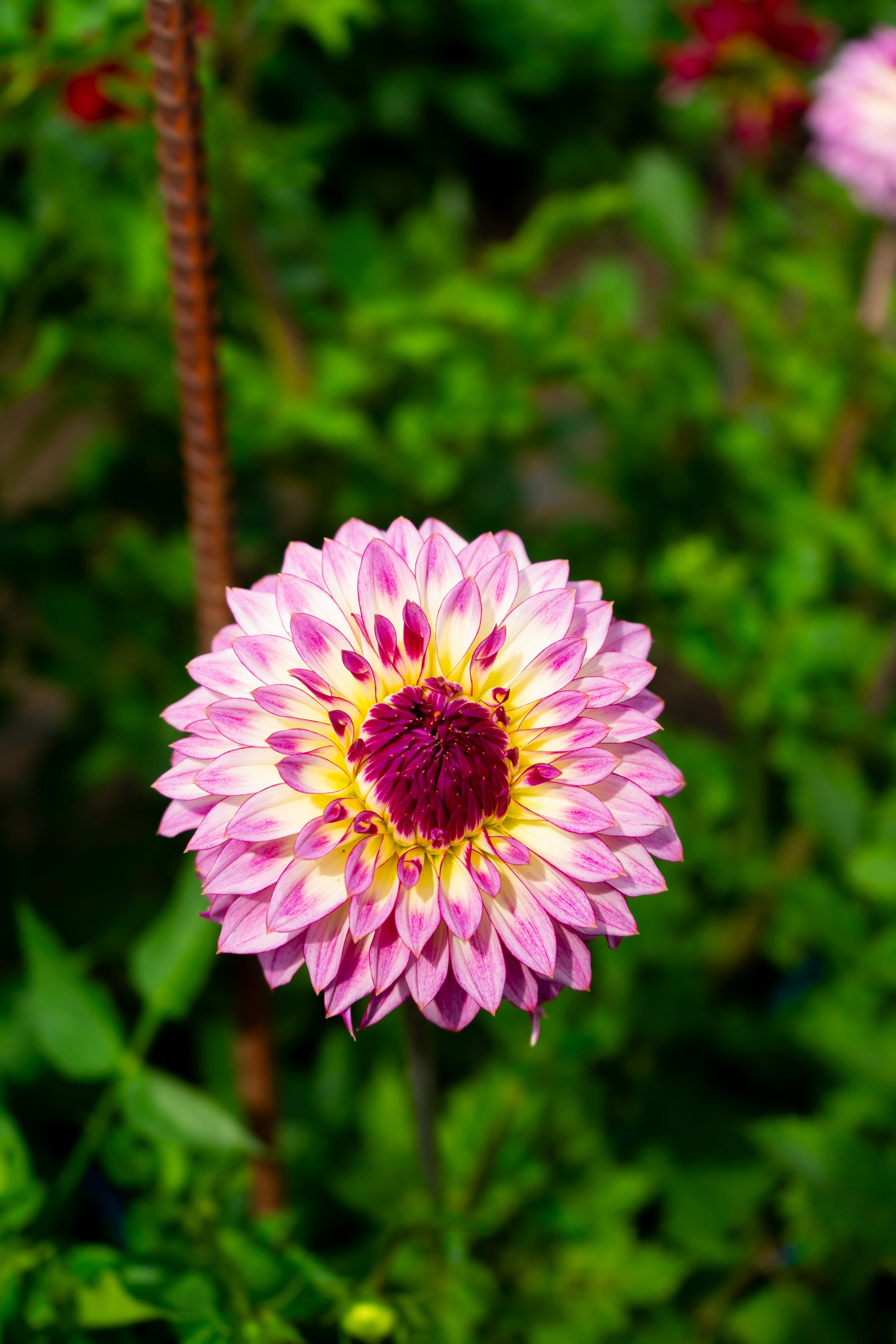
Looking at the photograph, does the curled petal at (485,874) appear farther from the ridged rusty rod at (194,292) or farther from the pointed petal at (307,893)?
the ridged rusty rod at (194,292)

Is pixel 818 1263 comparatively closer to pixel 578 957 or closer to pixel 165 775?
pixel 578 957

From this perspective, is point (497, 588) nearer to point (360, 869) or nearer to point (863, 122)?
point (360, 869)

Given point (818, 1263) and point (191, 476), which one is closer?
point (191, 476)

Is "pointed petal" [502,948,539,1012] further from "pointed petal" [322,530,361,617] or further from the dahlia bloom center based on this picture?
"pointed petal" [322,530,361,617]

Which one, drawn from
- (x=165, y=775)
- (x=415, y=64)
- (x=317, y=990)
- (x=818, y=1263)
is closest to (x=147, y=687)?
(x=165, y=775)

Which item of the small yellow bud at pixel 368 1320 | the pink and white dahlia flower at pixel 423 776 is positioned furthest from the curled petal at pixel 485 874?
the small yellow bud at pixel 368 1320

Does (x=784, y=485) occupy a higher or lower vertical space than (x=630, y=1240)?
higher

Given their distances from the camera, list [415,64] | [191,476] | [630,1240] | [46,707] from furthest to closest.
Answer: [415,64]
[46,707]
[630,1240]
[191,476]
